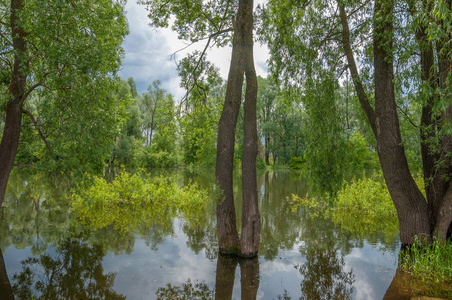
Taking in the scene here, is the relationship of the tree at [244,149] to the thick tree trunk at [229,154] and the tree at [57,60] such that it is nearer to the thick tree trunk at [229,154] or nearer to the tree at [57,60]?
the thick tree trunk at [229,154]

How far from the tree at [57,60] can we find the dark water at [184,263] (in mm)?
2399

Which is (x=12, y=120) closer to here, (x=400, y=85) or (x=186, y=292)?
(x=186, y=292)

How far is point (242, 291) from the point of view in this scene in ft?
17.6

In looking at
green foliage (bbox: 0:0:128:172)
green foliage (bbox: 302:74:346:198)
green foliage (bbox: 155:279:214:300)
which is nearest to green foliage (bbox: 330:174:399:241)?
green foliage (bbox: 302:74:346:198)

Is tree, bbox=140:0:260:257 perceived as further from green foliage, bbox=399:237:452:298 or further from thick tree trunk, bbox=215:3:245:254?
green foliage, bbox=399:237:452:298

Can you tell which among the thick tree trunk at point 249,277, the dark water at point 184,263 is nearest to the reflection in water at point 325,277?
the dark water at point 184,263

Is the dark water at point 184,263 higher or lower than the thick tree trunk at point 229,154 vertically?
lower

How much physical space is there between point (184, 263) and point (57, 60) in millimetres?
5341

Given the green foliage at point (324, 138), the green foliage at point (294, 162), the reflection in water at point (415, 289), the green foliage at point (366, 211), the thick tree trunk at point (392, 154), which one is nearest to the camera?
the reflection in water at point (415, 289)

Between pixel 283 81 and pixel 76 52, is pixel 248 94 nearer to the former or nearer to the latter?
pixel 283 81

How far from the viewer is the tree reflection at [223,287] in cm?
521

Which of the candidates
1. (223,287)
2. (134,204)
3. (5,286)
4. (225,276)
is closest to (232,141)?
(225,276)

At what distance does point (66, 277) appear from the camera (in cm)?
585

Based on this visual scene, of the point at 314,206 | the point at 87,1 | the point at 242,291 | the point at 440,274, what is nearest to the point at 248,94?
the point at 242,291
